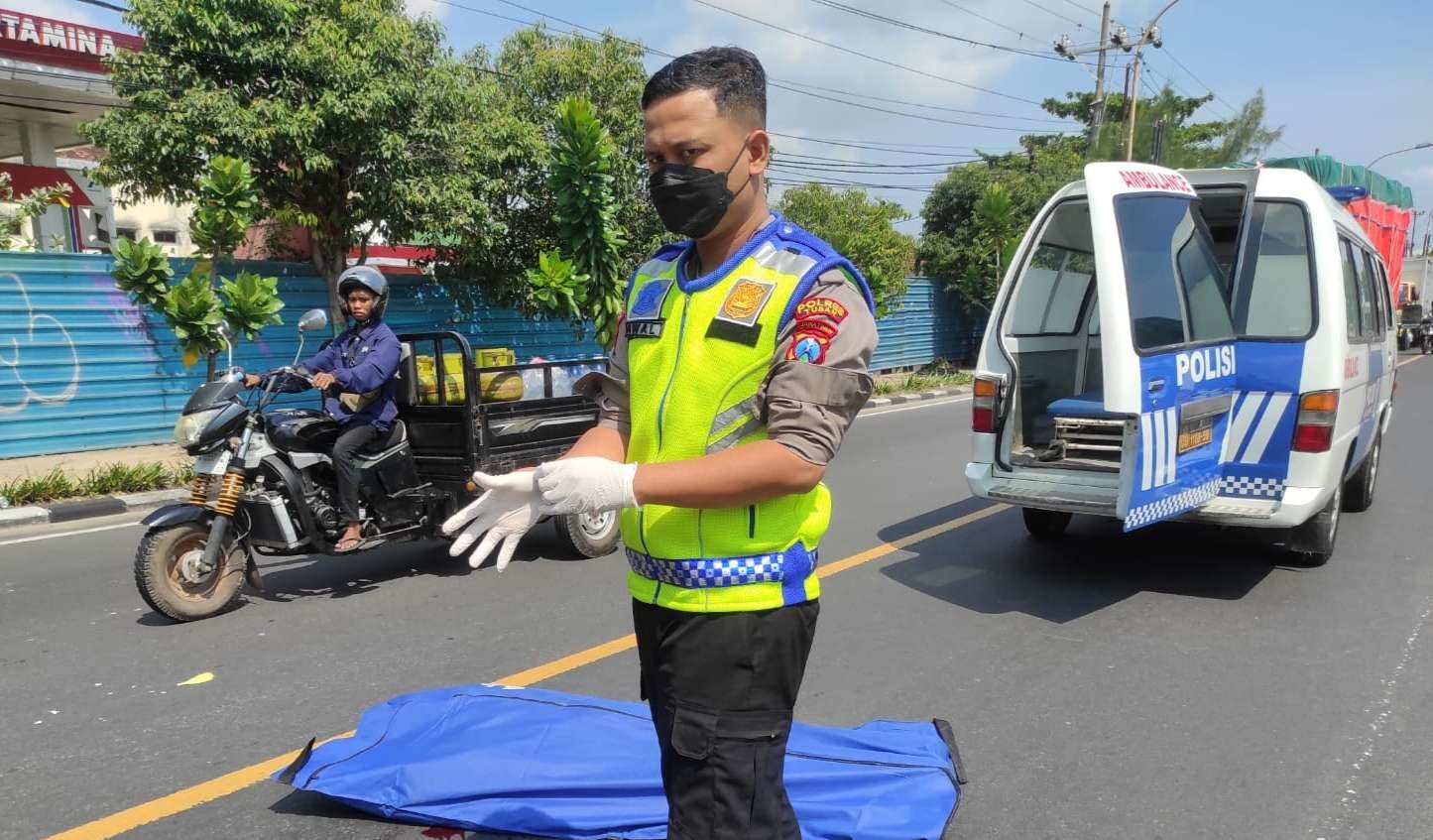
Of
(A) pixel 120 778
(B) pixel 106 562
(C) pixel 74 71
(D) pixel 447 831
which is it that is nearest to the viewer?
(D) pixel 447 831

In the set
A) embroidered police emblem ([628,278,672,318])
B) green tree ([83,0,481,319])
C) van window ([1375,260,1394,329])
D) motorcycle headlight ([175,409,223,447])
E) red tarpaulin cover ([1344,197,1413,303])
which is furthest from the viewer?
green tree ([83,0,481,319])

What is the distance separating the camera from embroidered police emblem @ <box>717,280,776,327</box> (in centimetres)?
167

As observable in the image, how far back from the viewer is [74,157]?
89.1 feet

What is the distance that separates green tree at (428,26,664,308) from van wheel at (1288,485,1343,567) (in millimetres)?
8306

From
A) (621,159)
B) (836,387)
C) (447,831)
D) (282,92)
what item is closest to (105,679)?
(447,831)

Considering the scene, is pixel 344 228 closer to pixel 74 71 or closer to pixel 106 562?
pixel 106 562

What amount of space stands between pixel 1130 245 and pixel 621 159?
998 cm

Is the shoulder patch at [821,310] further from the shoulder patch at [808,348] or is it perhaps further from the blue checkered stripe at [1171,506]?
the blue checkered stripe at [1171,506]

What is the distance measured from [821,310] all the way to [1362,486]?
7438 millimetres

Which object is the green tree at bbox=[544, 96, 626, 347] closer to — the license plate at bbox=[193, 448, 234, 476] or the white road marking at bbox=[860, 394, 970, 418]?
the white road marking at bbox=[860, 394, 970, 418]

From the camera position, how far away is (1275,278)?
551cm

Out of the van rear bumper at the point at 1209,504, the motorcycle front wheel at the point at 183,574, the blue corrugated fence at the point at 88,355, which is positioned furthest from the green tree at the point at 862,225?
the motorcycle front wheel at the point at 183,574

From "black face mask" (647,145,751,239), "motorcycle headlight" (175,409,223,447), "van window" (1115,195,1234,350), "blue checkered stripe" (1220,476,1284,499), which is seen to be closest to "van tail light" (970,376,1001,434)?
"van window" (1115,195,1234,350)

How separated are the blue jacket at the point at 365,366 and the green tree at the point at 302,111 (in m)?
5.69
